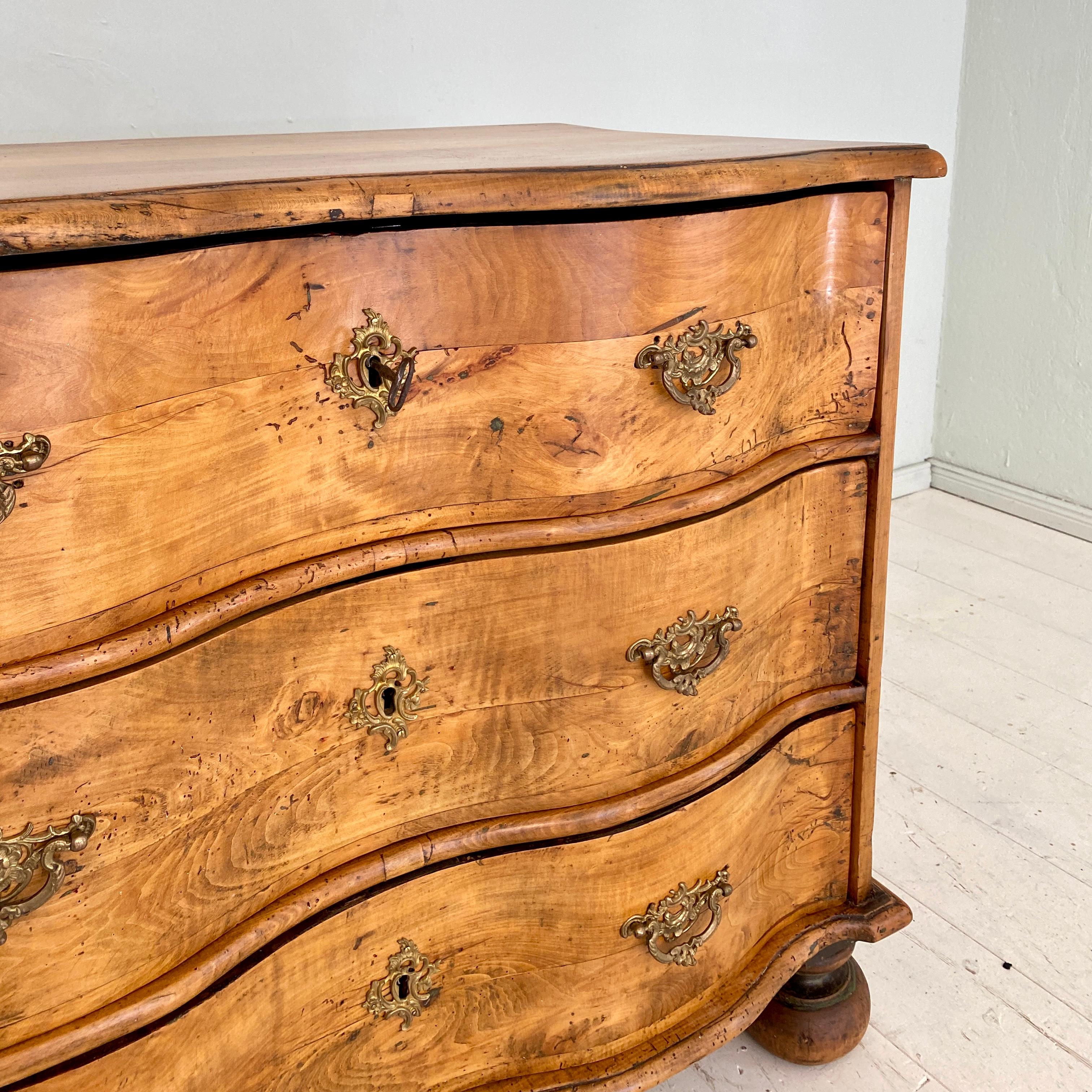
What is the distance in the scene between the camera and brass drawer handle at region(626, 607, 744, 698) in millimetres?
918

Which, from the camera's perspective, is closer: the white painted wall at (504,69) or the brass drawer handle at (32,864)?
the brass drawer handle at (32,864)

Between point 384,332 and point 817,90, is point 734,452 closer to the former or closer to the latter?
point 384,332

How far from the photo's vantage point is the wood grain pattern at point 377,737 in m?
0.70

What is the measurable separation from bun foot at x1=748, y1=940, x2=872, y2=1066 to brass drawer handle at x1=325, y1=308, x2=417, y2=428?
2.62ft

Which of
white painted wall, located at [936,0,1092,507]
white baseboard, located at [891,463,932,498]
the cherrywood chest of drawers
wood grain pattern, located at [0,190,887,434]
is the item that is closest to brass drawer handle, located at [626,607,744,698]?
the cherrywood chest of drawers

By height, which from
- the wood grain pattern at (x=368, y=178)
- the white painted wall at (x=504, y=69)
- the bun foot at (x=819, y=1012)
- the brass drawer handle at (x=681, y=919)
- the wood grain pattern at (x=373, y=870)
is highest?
the white painted wall at (x=504, y=69)

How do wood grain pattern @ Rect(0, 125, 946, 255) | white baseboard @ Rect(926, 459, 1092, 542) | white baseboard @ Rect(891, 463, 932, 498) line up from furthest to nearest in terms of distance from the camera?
white baseboard @ Rect(891, 463, 932, 498) < white baseboard @ Rect(926, 459, 1092, 542) < wood grain pattern @ Rect(0, 125, 946, 255)

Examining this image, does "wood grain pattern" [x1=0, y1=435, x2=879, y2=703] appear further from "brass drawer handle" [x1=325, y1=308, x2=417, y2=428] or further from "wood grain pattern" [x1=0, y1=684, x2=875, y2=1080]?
"wood grain pattern" [x1=0, y1=684, x2=875, y2=1080]

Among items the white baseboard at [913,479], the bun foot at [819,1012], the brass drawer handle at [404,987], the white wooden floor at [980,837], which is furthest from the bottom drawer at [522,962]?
the white baseboard at [913,479]

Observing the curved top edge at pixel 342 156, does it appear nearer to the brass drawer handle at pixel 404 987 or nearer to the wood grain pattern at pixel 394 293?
the wood grain pattern at pixel 394 293

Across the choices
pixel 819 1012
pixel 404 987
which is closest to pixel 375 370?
pixel 404 987

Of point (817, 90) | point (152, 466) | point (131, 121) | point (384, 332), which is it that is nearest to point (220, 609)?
point (152, 466)

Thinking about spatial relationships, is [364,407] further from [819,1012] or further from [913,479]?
[913,479]

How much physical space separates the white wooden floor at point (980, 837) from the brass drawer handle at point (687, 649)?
0.54 m
